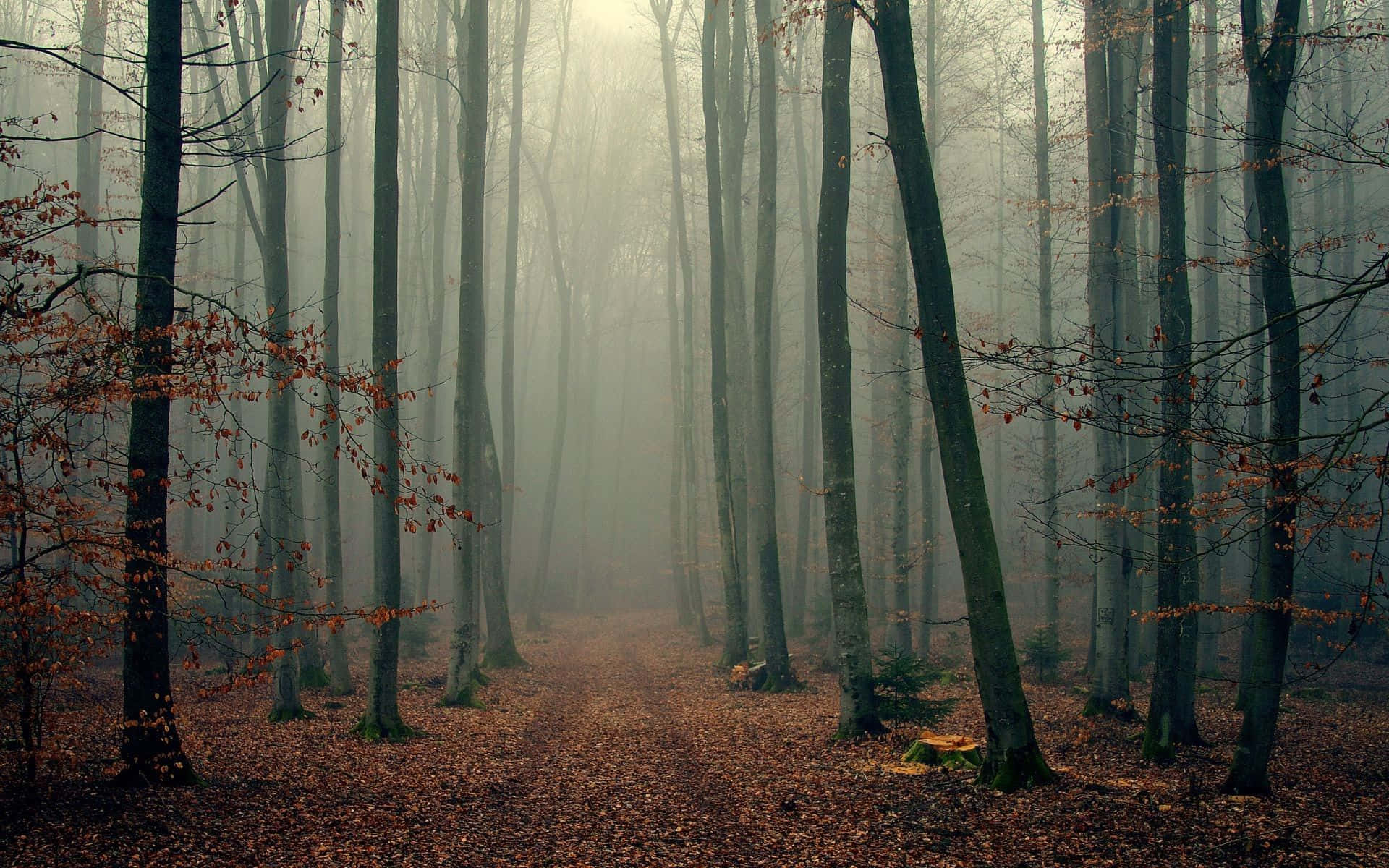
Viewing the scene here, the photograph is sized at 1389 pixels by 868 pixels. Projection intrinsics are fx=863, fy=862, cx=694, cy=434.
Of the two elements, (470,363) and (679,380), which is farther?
(679,380)

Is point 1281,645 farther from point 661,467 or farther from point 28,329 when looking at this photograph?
point 661,467

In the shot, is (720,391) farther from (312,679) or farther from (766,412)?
(312,679)

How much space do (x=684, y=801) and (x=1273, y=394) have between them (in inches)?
220

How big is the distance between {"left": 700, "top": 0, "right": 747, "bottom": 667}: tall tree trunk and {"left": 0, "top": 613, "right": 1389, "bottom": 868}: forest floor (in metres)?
4.36

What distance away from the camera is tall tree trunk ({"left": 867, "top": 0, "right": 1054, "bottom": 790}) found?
7000 millimetres

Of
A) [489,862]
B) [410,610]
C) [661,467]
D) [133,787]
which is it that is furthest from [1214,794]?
[661,467]

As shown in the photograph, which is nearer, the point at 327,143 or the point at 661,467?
the point at 327,143

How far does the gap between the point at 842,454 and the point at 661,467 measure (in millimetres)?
33434

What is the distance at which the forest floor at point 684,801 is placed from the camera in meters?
5.68

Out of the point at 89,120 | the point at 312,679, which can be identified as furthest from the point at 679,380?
the point at 89,120

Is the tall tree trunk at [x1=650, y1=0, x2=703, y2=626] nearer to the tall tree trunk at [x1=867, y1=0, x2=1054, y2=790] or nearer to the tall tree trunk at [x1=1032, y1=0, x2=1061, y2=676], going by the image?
the tall tree trunk at [x1=1032, y1=0, x2=1061, y2=676]

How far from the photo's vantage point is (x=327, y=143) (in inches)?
538

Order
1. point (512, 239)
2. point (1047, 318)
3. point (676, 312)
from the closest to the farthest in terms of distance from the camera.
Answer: point (1047, 318) → point (512, 239) → point (676, 312)

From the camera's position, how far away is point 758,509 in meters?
14.0
